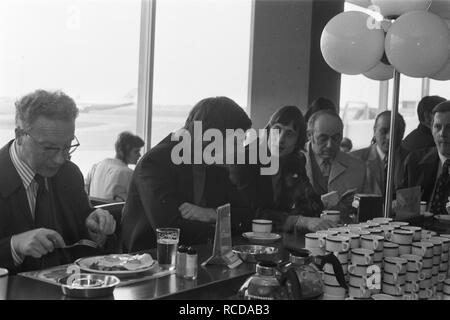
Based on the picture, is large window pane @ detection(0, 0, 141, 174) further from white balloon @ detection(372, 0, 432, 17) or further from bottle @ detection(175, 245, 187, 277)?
bottle @ detection(175, 245, 187, 277)

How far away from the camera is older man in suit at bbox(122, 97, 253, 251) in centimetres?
246

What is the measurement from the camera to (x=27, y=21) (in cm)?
453

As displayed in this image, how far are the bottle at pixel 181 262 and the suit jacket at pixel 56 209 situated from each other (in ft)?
1.81

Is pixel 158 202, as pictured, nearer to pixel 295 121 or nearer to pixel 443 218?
pixel 295 121

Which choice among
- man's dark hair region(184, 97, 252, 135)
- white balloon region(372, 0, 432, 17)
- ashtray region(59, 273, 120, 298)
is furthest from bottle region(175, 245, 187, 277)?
white balloon region(372, 0, 432, 17)

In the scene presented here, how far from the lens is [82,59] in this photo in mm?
4887

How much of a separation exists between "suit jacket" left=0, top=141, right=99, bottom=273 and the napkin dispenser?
120cm

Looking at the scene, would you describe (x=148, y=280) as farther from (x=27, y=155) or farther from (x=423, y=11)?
(x=423, y=11)

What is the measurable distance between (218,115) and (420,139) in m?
2.54

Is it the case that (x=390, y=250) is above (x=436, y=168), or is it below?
below

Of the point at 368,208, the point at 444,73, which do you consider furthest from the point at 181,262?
the point at 444,73

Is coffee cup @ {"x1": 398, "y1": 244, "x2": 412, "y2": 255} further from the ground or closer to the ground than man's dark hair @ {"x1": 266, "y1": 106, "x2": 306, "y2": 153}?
closer to the ground

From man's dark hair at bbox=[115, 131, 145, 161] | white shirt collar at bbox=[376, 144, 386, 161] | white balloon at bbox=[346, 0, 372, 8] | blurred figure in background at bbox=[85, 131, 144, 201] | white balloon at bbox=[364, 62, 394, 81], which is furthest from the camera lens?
white balloon at bbox=[346, 0, 372, 8]

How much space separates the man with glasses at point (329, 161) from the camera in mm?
3398
